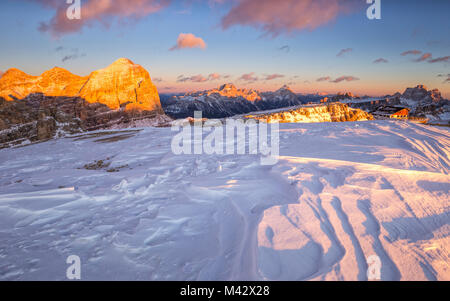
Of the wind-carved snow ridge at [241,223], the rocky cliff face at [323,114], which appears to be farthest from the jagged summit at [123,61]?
the wind-carved snow ridge at [241,223]

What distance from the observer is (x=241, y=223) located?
2850 mm

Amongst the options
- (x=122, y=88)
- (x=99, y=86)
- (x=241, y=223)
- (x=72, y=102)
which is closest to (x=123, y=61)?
(x=122, y=88)

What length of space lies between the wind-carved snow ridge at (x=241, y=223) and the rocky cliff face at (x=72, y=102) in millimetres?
44095

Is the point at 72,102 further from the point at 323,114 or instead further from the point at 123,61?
the point at 323,114

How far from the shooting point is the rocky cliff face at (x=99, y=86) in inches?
1751

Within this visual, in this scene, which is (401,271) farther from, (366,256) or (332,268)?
(332,268)

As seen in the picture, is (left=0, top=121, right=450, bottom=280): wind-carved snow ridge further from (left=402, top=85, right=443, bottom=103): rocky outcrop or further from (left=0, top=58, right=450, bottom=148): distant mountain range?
(left=402, top=85, right=443, bottom=103): rocky outcrop

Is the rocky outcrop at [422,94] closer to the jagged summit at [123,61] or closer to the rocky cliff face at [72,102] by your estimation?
the rocky cliff face at [72,102]

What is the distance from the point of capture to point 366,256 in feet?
6.97

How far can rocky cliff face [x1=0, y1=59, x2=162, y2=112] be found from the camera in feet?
146

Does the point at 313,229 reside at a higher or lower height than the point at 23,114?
lower
